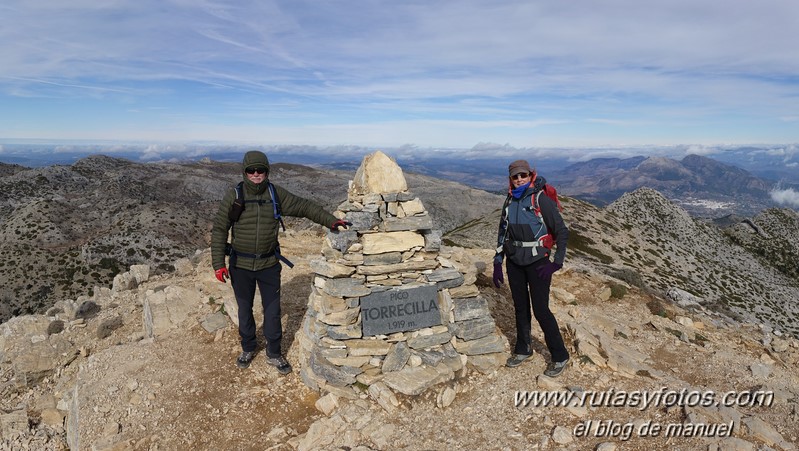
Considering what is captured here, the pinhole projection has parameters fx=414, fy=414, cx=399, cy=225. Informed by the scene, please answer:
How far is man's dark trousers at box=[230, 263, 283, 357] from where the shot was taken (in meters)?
8.63

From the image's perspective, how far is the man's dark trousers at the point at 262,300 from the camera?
863cm

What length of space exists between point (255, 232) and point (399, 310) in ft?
11.0

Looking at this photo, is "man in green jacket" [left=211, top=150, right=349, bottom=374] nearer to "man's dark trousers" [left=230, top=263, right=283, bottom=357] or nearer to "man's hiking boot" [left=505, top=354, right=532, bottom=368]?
"man's dark trousers" [left=230, top=263, right=283, bottom=357]

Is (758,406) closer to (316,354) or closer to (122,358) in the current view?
(316,354)

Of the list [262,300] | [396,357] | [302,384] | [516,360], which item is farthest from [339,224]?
[516,360]

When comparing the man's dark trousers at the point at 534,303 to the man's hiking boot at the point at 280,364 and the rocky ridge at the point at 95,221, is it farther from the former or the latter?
the rocky ridge at the point at 95,221

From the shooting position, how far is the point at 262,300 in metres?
8.91

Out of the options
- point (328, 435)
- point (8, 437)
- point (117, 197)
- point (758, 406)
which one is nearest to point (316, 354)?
point (328, 435)

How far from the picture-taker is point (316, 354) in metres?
8.69

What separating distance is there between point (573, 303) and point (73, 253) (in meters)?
56.5

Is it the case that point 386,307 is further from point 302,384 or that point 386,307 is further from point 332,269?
point 302,384

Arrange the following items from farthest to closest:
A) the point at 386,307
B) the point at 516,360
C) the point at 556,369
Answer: the point at 516,360 → the point at 386,307 → the point at 556,369

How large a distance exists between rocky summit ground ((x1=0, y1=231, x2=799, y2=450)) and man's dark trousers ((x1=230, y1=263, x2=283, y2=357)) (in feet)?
2.24

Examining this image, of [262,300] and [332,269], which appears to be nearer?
[332,269]
